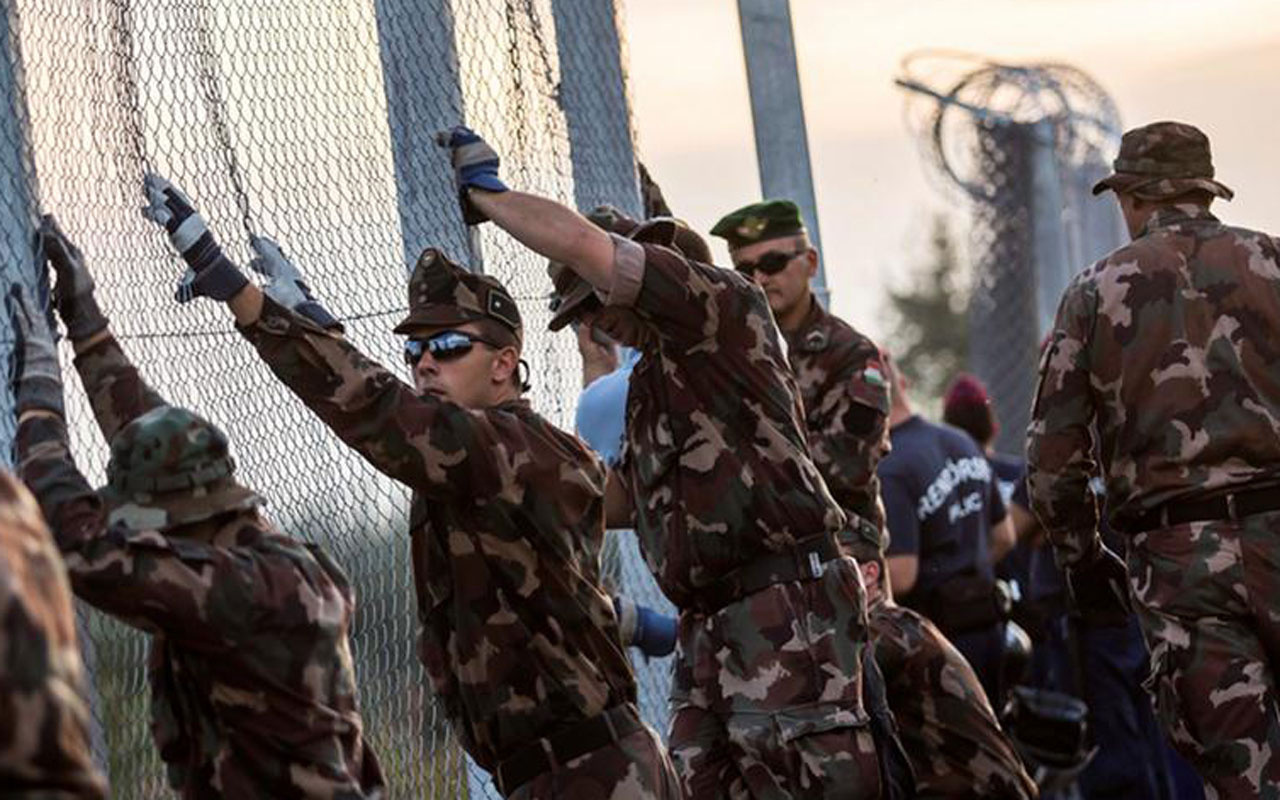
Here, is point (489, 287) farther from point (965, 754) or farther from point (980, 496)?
point (980, 496)

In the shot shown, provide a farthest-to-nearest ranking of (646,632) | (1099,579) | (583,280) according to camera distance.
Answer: (1099,579) < (646,632) < (583,280)

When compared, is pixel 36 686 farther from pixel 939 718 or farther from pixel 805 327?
pixel 805 327

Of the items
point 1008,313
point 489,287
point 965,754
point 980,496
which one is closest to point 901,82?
point 1008,313

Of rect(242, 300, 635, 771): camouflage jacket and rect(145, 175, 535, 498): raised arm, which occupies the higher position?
rect(145, 175, 535, 498): raised arm

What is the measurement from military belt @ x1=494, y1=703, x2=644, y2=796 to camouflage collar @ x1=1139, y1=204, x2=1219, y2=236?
88.4 inches

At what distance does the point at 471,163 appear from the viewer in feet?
21.5

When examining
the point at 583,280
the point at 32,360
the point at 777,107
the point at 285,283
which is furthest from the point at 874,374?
the point at 32,360

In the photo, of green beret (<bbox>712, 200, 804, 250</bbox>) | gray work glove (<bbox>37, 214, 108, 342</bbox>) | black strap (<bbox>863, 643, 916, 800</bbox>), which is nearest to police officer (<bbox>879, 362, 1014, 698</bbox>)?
green beret (<bbox>712, 200, 804, 250</bbox>)

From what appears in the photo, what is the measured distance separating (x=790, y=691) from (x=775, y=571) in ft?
0.95

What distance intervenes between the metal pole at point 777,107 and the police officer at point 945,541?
94 cm

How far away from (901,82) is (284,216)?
22.8 ft

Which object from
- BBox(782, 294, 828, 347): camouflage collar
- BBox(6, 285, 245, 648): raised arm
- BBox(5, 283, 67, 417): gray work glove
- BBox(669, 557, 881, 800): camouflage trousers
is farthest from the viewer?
BBox(782, 294, 828, 347): camouflage collar

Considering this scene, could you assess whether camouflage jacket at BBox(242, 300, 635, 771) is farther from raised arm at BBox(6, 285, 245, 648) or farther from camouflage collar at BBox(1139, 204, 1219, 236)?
camouflage collar at BBox(1139, 204, 1219, 236)

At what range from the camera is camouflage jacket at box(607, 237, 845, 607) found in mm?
7090
